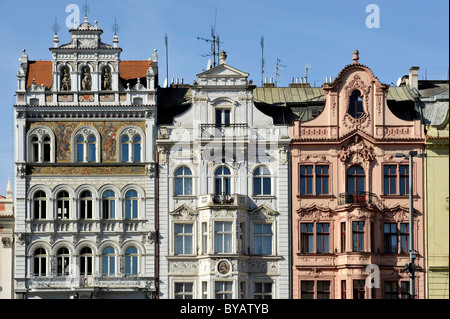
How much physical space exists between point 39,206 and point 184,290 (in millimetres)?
9307

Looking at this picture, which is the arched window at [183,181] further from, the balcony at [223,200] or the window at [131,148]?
the window at [131,148]

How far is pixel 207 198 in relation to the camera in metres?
74.2

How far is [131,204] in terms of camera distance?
7506 cm

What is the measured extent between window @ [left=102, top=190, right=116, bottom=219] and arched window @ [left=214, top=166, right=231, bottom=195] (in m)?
5.74

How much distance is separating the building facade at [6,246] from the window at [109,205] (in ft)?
18.6

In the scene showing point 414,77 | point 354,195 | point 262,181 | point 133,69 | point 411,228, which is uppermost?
point 133,69

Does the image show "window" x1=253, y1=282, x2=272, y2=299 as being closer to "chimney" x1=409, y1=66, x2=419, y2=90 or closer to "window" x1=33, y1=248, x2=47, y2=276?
"window" x1=33, y1=248, x2=47, y2=276

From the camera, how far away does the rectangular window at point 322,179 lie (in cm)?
7519

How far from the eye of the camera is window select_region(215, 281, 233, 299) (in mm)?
73125

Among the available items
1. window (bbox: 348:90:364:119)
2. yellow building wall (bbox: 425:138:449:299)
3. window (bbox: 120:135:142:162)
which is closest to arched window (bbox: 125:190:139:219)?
window (bbox: 120:135:142:162)

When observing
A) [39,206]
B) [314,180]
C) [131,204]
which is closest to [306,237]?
[314,180]

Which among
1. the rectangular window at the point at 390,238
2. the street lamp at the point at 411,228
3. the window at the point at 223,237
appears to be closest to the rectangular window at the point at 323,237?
the rectangular window at the point at 390,238

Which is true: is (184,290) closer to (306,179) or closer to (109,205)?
(109,205)
